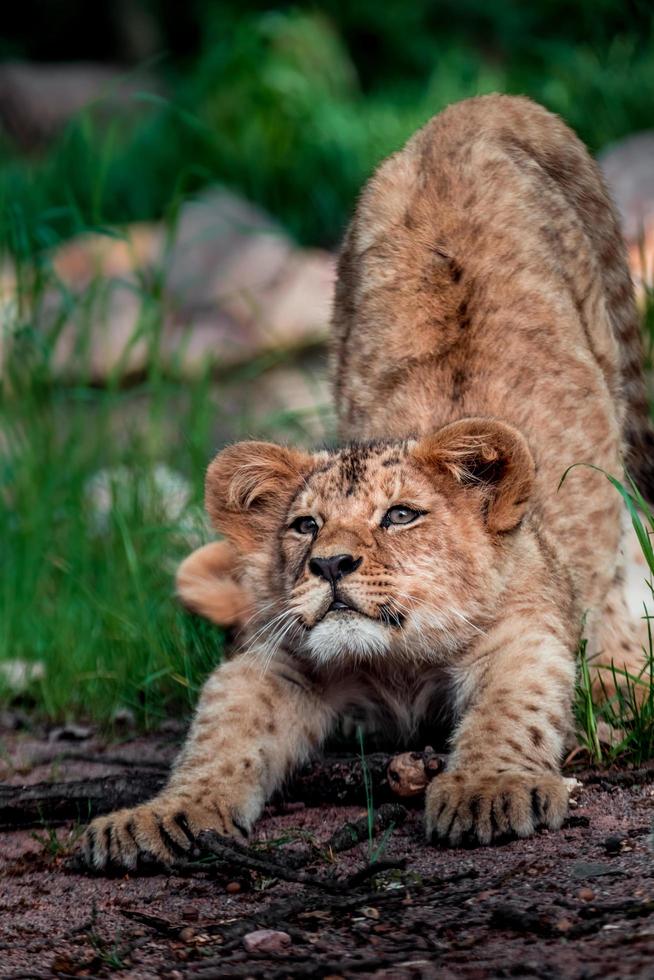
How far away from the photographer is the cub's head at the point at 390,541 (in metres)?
3.44

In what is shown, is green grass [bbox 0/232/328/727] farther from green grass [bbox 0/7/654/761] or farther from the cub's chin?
the cub's chin

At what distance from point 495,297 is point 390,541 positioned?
3.71ft

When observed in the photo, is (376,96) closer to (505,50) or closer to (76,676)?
(505,50)

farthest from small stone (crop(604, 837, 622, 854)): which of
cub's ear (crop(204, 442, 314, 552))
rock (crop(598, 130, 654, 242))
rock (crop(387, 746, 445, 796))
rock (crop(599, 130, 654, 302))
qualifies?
rock (crop(598, 130, 654, 242))

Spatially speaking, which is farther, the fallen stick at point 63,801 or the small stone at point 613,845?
the fallen stick at point 63,801

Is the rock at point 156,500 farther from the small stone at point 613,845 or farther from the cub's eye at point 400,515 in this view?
the small stone at point 613,845

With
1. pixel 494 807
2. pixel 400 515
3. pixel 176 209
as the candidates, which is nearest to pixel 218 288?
pixel 176 209

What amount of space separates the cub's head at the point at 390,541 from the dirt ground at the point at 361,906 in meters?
0.43

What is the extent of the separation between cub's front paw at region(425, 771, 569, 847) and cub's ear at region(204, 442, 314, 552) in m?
1.06

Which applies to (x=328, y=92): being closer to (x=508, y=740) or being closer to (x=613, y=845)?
(x=508, y=740)

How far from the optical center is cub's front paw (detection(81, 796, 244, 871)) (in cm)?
314

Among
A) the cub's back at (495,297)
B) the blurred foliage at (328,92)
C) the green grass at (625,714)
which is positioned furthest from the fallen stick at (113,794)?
the blurred foliage at (328,92)

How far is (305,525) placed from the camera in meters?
3.71

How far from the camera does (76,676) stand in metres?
4.95
